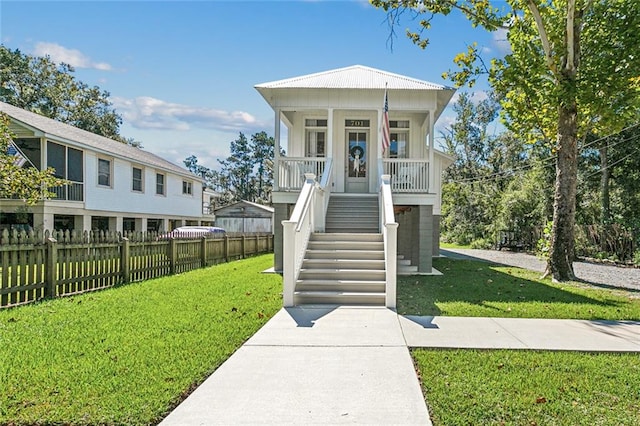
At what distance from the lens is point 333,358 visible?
4738mm

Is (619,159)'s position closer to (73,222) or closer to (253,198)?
(73,222)

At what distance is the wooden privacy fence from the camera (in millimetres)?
7297

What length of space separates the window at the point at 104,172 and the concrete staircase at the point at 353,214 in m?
13.6

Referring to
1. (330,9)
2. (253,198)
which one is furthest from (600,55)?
(253,198)

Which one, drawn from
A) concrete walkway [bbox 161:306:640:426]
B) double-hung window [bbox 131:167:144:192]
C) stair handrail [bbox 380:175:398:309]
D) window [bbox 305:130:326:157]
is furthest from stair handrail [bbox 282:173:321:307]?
double-hung window [bbox 131:167:144:192]

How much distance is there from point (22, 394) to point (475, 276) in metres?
11.1

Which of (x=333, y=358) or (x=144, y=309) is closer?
(x=333, y=358)

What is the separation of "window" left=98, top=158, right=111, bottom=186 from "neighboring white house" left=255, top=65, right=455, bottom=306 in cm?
1140

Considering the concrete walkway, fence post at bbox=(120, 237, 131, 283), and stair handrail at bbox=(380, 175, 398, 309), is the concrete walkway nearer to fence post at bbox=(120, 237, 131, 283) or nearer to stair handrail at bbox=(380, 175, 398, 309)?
stair handrail at bbox=(380, 175, 398, 309)

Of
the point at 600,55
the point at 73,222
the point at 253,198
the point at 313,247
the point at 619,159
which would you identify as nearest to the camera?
the point at 313,247

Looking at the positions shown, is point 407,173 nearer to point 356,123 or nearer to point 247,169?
point 356,123

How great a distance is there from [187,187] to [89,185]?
1088 cm

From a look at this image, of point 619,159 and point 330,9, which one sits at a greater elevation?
point 330,9

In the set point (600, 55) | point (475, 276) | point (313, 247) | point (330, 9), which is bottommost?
point (475, 276)
